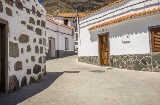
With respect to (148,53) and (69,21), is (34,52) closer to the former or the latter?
(148,53)

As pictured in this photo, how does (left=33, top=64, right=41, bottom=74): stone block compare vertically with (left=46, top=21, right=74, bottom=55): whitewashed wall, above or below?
below

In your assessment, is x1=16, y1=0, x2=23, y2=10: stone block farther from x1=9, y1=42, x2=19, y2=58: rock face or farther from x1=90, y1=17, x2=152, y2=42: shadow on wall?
x1=90, y1=17, x2=152, y2=42: shadow on wall

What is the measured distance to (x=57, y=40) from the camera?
21953 mm

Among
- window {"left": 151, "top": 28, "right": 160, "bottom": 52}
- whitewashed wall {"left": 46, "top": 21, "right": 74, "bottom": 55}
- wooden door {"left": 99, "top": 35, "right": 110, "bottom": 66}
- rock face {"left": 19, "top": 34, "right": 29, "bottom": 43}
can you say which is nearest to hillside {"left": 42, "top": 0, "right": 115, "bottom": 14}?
whitewashed wall {"left": 46, "top": 21, "right": 74, "bottom": 55}

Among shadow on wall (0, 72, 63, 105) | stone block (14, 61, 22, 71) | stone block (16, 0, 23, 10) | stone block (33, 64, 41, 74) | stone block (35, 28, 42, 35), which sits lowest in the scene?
shadow on wall (0, 72, 63, 105)

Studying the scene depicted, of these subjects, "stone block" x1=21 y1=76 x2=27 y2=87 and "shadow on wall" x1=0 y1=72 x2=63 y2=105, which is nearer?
"shadow on wall" x1=0 y1=72 x2=63 y2=105

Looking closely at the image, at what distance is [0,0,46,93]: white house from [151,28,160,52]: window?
19.4 ft

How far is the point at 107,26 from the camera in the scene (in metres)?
13.2

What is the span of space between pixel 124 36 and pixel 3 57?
8.46 metres

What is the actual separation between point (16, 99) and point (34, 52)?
2.67 m

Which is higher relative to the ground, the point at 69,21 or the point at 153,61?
the point at 69,21

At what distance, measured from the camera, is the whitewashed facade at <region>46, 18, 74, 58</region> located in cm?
2057

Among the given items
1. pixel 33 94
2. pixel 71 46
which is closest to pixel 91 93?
pixel 33 94

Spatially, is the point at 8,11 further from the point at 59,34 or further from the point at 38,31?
the point at 59,34
